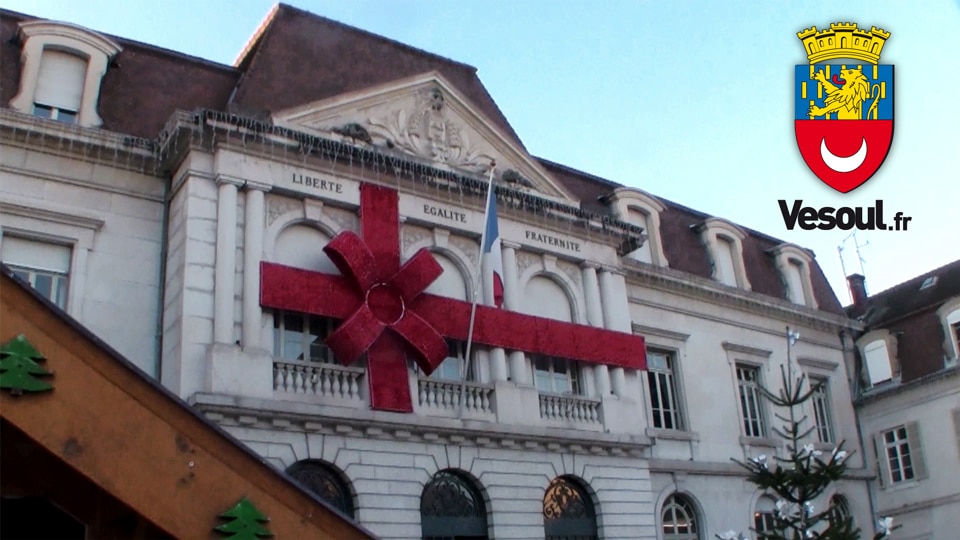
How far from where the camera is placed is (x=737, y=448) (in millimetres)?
21891

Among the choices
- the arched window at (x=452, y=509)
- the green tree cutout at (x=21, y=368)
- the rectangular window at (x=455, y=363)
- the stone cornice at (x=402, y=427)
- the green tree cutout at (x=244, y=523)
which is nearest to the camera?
the green tree cutout at (x=21, y=368)

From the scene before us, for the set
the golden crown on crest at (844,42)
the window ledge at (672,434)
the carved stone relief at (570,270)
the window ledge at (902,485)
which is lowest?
the window ledge at (902,485)

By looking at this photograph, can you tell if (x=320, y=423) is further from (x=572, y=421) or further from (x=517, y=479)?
(x=572, y=421)

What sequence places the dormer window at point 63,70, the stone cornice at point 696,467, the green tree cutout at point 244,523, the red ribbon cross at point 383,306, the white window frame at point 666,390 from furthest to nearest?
1. the white window frame at point 666,390
2. the stone cornice at point 696,467
3. the dormer window at point 63,70
4. the red ribbon cross at point 383,306
5. the green tree cutout at point 244,523

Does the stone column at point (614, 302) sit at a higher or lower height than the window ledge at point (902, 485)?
higher

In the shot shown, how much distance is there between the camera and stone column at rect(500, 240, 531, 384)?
1722 cm

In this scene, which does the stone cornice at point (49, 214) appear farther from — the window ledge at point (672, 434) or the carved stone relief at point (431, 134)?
the window ledge at point (672, 434)

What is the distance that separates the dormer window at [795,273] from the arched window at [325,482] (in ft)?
49.9

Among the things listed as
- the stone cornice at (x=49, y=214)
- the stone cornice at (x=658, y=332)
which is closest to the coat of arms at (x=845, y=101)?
the stone cornice at (x=658, y=332)

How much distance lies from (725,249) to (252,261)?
13616 millimetres

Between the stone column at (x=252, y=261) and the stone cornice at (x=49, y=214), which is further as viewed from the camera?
the stone column at (x=252, y=261)

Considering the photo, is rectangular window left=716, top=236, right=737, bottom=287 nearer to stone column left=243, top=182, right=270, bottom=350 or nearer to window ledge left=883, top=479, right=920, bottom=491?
window ledge left=883, top=479, right=920, bottom=491

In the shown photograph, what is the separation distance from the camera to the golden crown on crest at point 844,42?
1581 centimetres

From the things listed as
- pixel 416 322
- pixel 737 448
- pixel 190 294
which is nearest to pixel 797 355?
pixel 737 448
